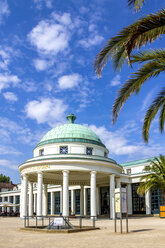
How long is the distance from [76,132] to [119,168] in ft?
25.1

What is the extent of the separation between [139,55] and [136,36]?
8.21 feet

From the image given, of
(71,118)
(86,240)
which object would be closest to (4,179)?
(71,118)

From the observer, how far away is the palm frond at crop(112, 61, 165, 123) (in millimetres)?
12281

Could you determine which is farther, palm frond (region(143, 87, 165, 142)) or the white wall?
the white wall

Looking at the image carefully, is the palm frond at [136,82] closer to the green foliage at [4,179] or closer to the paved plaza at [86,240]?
the paved plaza at [86,240]

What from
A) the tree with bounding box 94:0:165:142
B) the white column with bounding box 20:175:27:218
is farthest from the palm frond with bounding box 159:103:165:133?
the white column with bounding box 20:175:27:218

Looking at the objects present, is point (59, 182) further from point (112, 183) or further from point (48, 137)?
point (112, 183)

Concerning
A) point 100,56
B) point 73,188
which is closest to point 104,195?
point 73,188

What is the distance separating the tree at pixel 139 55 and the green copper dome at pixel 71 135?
2467 centimetres

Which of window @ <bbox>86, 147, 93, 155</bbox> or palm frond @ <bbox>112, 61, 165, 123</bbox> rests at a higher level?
palm frond @ <bbox>112, 61, 165, 123</bbox>

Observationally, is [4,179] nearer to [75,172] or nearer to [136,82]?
[75,172]

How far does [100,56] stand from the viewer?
36.1 feet

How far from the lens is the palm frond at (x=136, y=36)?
9.86m

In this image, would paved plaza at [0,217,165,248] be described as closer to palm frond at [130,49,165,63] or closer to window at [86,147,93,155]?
palm frond at [130,49,165,63]
